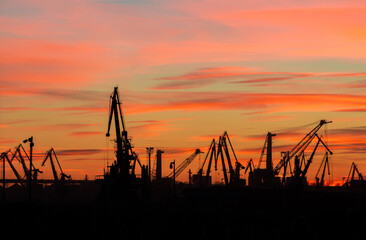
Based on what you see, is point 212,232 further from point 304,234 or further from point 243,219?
point 304,234

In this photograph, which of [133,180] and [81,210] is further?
[133,180]

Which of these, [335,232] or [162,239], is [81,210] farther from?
[335,232]

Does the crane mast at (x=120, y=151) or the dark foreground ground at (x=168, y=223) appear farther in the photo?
the crane mast at (x=120, y=151)

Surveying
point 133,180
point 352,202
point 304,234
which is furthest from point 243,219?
point 352,202

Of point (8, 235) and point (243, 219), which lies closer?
point (8, 235)

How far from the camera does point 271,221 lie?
3880 inches

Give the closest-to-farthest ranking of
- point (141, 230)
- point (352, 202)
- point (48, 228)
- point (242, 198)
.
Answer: point (141, 230) < point (48, 228) < point (242, 198) < point (352, 202)

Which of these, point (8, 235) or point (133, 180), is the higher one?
point (133, 180)

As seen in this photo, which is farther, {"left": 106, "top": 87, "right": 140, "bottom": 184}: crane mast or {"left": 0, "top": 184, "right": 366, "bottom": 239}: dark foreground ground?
{"left": 106, "top": 87, "right": 140, "bottom": 184}: crane mast

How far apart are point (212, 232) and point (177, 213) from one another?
6283 millimetres

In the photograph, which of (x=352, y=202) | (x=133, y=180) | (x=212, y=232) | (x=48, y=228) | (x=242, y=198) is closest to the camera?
(x=48, y=228)

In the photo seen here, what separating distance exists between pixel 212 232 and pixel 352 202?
84231 mm

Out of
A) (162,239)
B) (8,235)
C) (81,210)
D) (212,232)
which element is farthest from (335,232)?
(8,235)

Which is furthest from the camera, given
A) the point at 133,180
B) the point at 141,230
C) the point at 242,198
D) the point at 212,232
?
the point at 242,198
